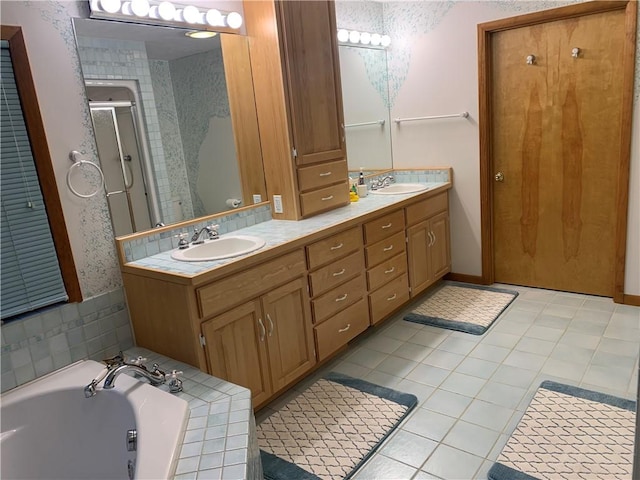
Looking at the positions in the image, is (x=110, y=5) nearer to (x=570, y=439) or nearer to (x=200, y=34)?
(x=200, y=34)

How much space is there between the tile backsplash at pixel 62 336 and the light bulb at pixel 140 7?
1.30 m

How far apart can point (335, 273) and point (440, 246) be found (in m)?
1.41

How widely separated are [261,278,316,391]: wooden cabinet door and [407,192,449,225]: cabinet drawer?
1.23 m

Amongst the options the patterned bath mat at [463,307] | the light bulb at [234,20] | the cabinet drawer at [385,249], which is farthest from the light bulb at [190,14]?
the patterned bath mat at [463,307]

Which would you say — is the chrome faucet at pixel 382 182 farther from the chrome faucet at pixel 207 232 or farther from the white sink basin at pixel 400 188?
the chrome faucet at pixel 207 232

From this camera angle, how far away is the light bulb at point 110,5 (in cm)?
208

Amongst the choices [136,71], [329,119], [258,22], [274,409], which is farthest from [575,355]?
[136,71]

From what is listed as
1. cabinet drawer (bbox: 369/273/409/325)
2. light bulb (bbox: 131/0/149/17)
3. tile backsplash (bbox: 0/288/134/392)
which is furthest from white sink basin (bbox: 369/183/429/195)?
tile backsplash (bbox: 0/288/134/392)

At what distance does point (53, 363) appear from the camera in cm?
199

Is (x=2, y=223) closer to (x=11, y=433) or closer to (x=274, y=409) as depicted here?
(x=11, y=433)

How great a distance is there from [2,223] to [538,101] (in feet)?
11.0

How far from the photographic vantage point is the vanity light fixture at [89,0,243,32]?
210 centimetres

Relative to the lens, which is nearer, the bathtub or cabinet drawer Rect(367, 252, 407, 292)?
the bathtub

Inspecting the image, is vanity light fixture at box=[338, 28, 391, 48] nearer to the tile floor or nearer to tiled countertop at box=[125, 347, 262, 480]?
the tile floor
